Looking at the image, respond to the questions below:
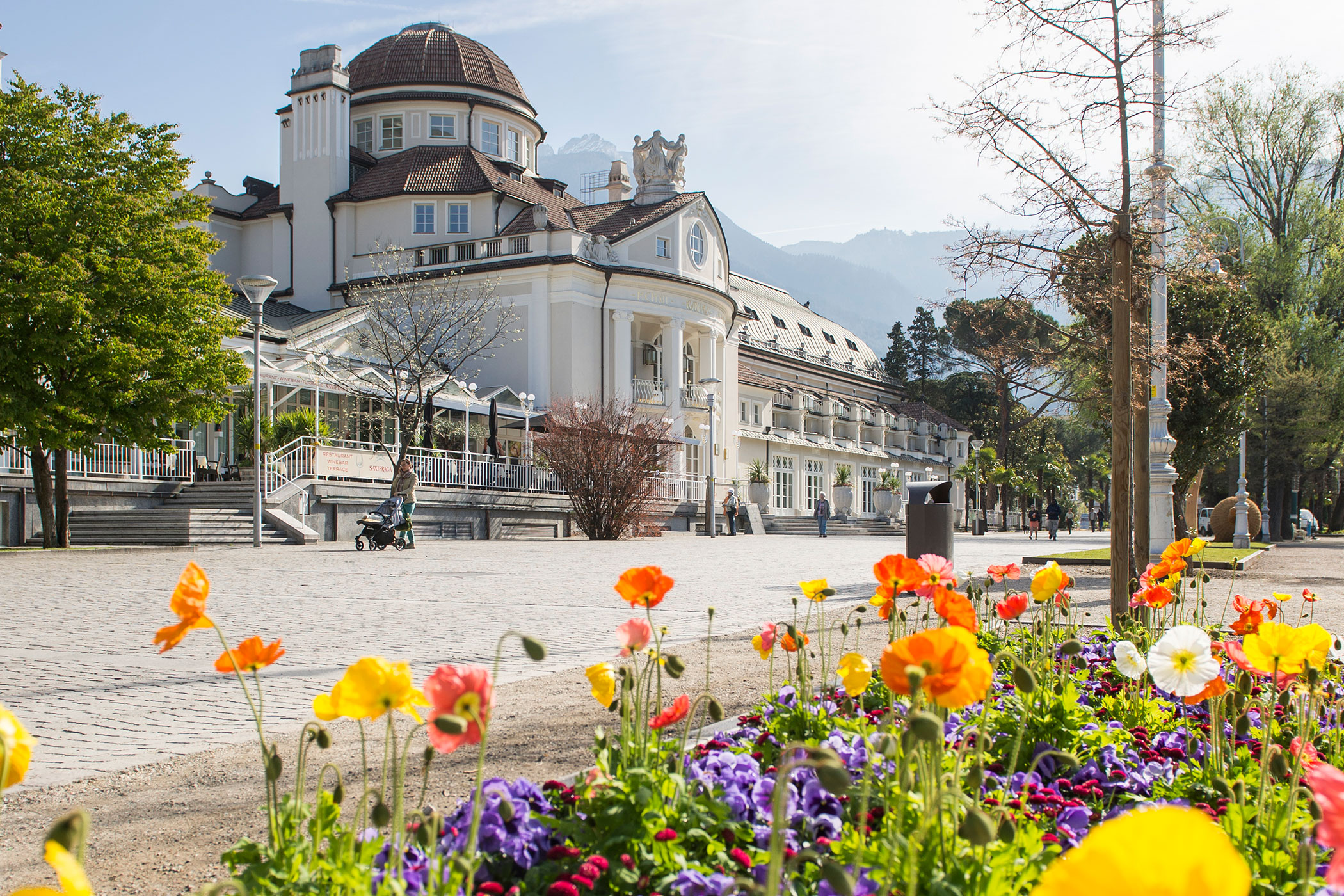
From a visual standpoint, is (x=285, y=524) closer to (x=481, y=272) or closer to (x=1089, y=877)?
(x=481, y=272)

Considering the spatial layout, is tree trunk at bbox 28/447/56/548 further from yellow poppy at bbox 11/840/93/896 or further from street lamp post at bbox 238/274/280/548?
yellow poppy at bbox 11/840/93/896

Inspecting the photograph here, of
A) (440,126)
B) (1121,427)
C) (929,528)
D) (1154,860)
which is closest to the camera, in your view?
(1154,860)

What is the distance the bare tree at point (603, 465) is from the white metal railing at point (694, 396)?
1534cm

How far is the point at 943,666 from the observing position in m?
1.82

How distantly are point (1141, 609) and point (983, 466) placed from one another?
218 ft

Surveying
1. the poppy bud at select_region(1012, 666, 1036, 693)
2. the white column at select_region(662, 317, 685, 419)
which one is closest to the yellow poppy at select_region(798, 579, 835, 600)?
the poppy bud at select_region(1012, 666, 1036, 693)

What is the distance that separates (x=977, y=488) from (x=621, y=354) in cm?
3153

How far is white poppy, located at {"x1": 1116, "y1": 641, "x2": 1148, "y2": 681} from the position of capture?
134 inches

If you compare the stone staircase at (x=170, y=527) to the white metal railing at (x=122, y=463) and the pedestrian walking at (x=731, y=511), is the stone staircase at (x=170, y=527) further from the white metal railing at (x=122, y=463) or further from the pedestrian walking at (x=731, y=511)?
the pedestrian walking at (x=731, y=511)

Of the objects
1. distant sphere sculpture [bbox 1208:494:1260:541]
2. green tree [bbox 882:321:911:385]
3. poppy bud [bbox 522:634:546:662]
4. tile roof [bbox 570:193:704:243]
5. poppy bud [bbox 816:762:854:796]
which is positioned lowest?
distant sphere sculpture [bbox 1208:494:1260:541]

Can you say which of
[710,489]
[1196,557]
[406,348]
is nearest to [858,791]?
[1196,557]

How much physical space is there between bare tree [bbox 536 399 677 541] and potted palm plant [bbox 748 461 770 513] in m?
17.5

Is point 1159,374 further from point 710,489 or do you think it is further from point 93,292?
point 710,489

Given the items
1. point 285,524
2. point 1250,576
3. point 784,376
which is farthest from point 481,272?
point 1250,576
